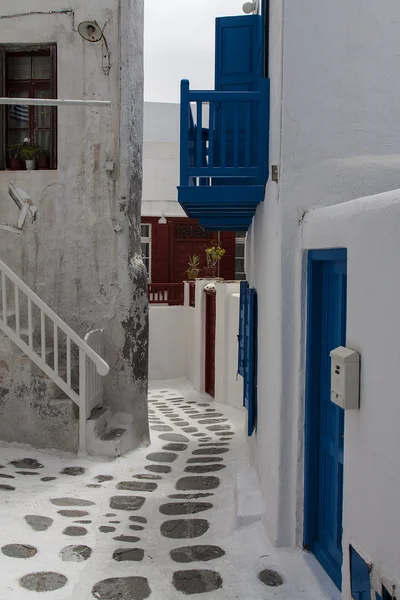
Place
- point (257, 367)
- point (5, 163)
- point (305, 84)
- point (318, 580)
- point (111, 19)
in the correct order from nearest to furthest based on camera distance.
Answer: point (318, 580) → point (305, 84) → point (257, 367) → point (111, 19) → point (5, 163)

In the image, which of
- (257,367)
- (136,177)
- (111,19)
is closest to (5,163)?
(136,177)

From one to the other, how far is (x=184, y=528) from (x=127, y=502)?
925 millimetres

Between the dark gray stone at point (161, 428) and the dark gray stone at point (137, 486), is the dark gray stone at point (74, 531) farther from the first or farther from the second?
the dark gray stone at point (161, 428)

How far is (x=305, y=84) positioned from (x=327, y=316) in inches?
67.7

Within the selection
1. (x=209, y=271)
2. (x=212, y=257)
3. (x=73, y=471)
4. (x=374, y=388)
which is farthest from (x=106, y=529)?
(x=212, y=257)

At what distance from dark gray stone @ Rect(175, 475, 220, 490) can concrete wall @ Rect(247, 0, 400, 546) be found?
2.33 m

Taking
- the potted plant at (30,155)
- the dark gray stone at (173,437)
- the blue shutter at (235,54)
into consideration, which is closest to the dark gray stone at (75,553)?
the dark gray stone at (173,437)

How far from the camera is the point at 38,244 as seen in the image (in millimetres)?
8812

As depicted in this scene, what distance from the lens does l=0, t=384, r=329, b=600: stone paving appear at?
445cm

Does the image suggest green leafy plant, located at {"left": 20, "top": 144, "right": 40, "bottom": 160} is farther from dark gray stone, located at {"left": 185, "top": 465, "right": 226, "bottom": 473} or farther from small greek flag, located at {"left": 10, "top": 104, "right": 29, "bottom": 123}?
dark gray stone, located at {"left": 185, "top": 465, "right": 226, "bottom": 473}

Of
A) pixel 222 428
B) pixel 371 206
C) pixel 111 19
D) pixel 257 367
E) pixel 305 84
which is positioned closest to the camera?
pixel 371 206

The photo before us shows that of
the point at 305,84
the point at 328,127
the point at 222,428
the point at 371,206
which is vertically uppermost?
the point at 305,84

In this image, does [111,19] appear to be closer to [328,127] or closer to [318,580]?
[328,127]

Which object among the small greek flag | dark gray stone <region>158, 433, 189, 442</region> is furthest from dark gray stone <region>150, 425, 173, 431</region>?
the small greek flag
